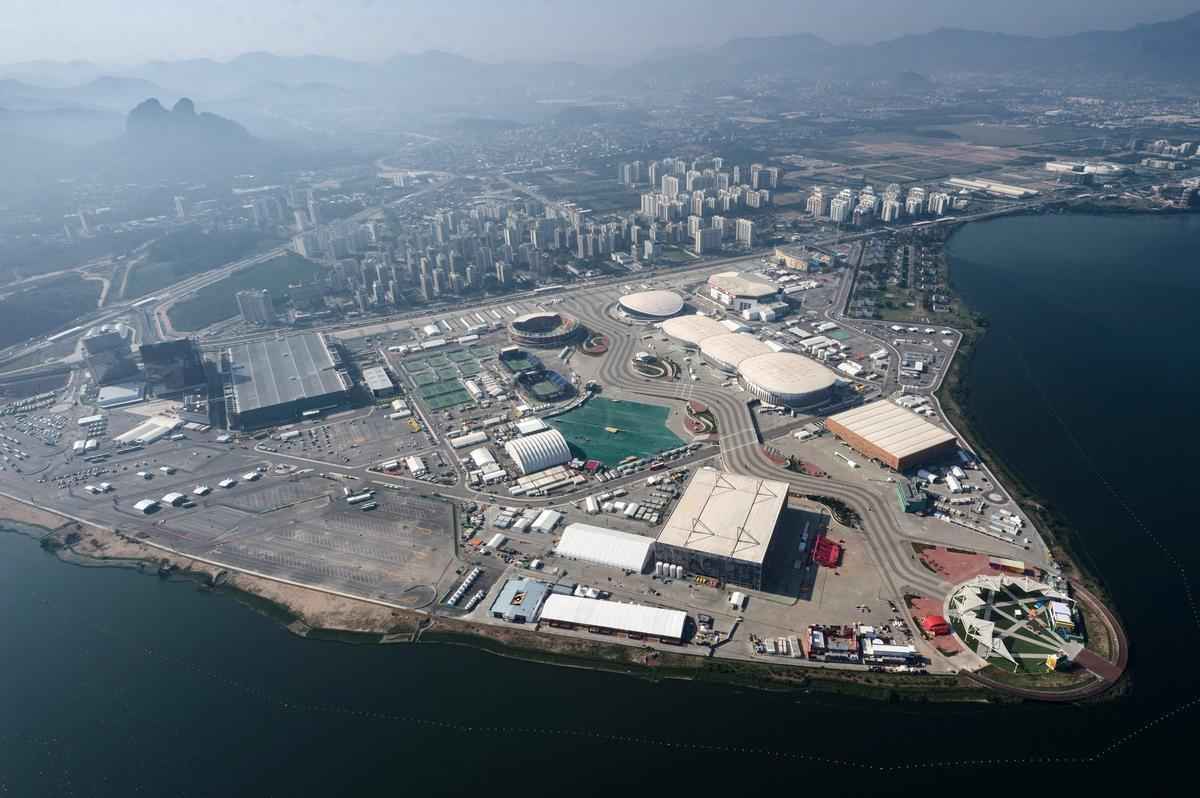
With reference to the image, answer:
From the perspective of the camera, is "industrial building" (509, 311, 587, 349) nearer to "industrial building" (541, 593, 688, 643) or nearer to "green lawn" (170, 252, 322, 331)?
"industrial building" (541, 593, 688, 643)

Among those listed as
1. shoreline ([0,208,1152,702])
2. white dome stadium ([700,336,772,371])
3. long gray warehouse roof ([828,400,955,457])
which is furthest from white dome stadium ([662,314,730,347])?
shoreline ([0,208,1152,702])

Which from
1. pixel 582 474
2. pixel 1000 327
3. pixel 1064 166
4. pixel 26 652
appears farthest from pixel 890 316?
pixel 1064 166

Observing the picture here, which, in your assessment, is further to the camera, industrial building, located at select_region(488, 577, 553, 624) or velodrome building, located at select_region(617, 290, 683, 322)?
velodrome building, located at select_region(617, 290, 683, 322)

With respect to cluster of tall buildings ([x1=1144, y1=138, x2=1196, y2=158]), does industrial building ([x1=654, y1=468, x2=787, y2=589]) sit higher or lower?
lower

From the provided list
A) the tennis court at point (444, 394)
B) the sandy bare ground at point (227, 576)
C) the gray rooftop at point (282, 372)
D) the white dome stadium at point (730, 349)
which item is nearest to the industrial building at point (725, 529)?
→ the sandy bare ground at point (227, 576)

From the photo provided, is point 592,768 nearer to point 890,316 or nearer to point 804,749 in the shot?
point 804,749

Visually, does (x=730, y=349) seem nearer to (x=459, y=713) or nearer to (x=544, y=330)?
(x=544, y=330)

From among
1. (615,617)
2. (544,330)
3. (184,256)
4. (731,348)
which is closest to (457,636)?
(615,617)
